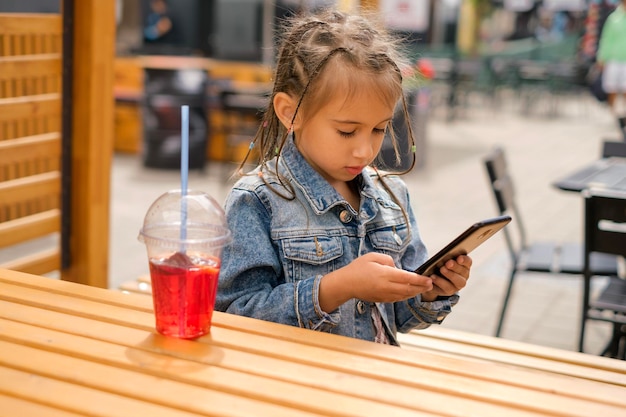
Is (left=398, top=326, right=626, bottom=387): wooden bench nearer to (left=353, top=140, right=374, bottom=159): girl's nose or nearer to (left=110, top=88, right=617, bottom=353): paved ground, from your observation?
(left=353, top=140, right=374, bottom=159): girl's nose

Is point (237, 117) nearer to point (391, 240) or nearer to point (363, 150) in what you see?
point (391, 240)

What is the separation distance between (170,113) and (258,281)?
6629 millimetres

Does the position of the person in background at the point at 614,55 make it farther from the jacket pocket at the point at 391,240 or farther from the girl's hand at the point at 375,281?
the girl's hand at the point at 375,281

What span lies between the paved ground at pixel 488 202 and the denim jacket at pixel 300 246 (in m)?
2.50

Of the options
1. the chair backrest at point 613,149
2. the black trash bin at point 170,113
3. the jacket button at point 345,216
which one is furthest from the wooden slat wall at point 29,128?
the black trash bin at point 170,113

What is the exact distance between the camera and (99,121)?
3.64m

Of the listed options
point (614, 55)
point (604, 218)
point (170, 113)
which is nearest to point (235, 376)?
point (604, 218)

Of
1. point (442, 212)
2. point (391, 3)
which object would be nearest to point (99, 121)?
point (442, 212)

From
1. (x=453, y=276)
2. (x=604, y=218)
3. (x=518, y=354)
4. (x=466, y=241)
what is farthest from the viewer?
(x=604, y=218)

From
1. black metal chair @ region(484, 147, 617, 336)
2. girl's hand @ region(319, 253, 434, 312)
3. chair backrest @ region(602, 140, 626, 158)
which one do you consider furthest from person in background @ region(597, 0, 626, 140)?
girl's hand @ region(319, 253, 434, 312)

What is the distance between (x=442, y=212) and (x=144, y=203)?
244cm

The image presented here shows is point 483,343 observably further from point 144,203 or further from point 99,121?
point 144,203

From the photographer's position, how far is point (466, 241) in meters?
1.64

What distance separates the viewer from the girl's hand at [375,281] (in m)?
1.65
